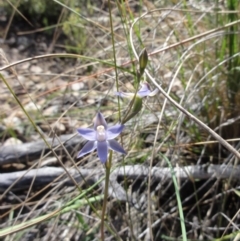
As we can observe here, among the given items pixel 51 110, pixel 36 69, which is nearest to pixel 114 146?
Result: pixel 51 110

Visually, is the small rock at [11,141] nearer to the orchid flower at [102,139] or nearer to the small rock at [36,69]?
the small rock at [36,69]

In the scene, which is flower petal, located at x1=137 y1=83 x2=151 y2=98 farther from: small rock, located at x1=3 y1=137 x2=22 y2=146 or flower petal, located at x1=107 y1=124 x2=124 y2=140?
small rock, located at x1=3 y1=137 x2=22 y2=146

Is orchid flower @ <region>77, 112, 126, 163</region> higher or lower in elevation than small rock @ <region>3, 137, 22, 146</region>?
higher

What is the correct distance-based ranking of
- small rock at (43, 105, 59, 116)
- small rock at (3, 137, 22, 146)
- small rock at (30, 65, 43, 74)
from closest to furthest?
small rock at (3, 137, 22, 146) < small rock at (43, 105, 59, 116) < small rock at (30, 65, 43, 74)

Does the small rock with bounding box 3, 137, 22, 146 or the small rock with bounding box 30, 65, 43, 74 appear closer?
the small rock with bounding box 3, 137, 22, 146

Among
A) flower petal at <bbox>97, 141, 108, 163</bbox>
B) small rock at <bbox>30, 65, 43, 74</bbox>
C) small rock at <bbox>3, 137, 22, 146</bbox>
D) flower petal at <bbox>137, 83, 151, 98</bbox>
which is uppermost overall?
flower petal at <bbox>137, 83, 151, 98</bbox>

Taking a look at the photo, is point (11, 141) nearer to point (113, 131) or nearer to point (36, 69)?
point (36, 69)

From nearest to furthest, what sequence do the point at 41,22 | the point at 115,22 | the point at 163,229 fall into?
the point at 163,229 → the point at 115,22 → the point at 41,22

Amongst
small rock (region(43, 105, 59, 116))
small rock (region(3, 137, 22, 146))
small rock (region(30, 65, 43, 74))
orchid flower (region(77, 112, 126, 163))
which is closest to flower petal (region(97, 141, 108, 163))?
orchid flower (region(77, 112, 126, 163))

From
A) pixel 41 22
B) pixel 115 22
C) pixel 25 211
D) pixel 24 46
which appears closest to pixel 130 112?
pixel 25 211

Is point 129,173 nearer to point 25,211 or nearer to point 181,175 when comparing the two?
point 181,175
